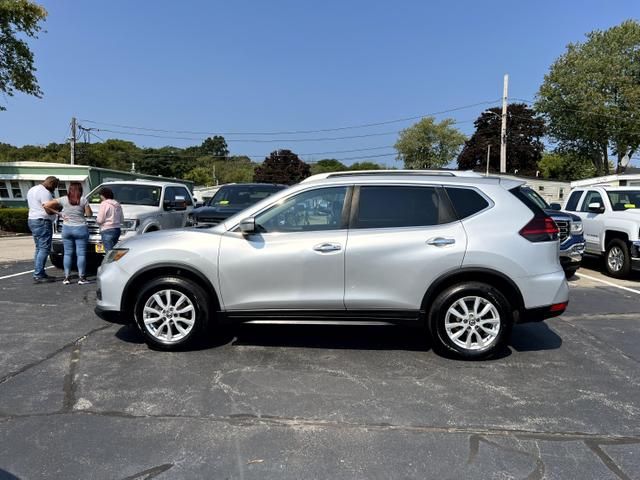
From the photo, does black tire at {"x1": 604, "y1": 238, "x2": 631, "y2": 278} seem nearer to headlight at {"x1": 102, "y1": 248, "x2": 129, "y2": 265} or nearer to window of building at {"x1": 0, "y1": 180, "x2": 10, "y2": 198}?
headlight at {"x1": 102, "y1": 248, "x2": 129, "y2": 265}

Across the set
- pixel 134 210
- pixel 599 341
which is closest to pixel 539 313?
pixel 599 341

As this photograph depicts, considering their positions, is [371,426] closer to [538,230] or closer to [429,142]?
[538,230]

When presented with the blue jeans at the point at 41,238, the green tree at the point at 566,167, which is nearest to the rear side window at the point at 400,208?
Result: the blue jeans at the point at 41,238

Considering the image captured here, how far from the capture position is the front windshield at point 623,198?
10.4 m

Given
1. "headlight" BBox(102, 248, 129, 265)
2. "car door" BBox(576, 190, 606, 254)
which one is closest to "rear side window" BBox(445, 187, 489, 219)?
"headlight" BBox(102, 248, 129, 265)

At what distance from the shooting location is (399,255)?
15.0 ft

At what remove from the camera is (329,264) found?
4609 millimetres

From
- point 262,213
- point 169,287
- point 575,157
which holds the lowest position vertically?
point 169,287

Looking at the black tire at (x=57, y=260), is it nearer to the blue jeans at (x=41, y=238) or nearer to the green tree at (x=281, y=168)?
the blue jeans at (x=41, y=238)

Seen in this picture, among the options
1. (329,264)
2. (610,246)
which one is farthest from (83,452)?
(610,246)

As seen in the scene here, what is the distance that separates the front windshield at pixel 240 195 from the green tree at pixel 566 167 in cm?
3841

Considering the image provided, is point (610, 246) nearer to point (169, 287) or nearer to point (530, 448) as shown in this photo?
point (530, 448)

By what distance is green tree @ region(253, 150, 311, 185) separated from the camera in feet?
299

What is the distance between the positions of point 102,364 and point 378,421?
8.81ft
